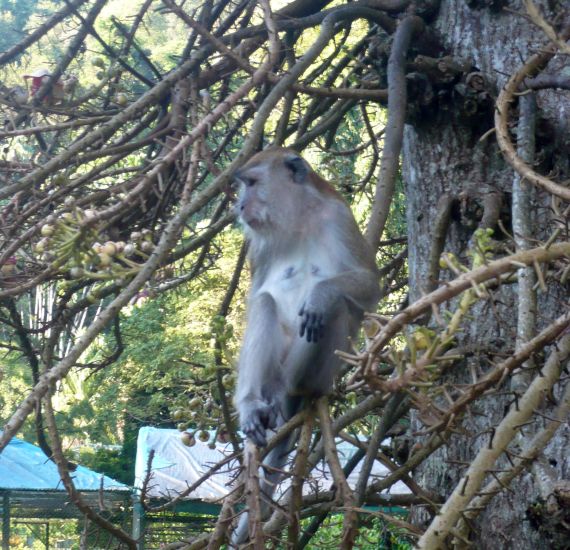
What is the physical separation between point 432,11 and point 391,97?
820mm

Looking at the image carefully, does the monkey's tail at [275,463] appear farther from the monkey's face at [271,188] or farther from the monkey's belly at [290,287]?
the monkey's face at [271,188]

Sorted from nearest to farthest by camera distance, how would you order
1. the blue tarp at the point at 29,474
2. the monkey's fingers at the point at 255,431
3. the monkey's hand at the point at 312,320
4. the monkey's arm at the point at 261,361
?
the monkey's fingers at the point at 255,431
the monkey's hand at the point at 312,320
the monkey's arm at the point at 261,361
the blue tarp at the point at 29,474

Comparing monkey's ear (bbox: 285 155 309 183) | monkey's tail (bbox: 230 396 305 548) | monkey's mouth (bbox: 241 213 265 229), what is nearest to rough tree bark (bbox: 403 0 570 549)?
monkey's ear (bbox: 285 155 309 183)

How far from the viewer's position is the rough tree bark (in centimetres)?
315

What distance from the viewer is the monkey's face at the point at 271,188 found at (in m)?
3.93

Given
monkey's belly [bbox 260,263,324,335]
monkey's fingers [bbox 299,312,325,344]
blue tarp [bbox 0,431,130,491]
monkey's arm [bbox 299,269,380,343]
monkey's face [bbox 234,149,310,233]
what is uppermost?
blue tarp [bbox 0,431,130,491]

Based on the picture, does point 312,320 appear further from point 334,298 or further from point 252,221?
point 252,221

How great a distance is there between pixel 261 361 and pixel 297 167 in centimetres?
89

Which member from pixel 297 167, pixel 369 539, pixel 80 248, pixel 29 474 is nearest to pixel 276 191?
→ pixel 297 167

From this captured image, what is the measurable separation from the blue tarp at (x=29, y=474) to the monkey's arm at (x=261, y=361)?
10652 millimetres

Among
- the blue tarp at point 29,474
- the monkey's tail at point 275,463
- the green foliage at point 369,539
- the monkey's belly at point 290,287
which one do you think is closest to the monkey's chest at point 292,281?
the monkey's belly at point 290,287

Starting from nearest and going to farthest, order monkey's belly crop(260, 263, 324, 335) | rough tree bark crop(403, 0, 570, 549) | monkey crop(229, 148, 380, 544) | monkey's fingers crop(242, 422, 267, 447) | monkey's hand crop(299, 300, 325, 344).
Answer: rough tree bark crop(403, 0, 570, 549), monkey's fingers crop(242, 422, 267, 447), monkey's hand crop(299, 300, 325, 344), monkey crop(229, 148, 380, 544), monkey's belly crop(260, 263, 324, 335)

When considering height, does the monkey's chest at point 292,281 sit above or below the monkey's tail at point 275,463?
above

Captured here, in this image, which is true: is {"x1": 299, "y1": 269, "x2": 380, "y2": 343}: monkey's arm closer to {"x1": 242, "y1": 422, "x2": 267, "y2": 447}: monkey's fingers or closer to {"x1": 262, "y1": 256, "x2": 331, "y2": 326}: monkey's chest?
{"x1": 262, "y1": 256, "x2": 331, "y2": 326}: monkey's chest
